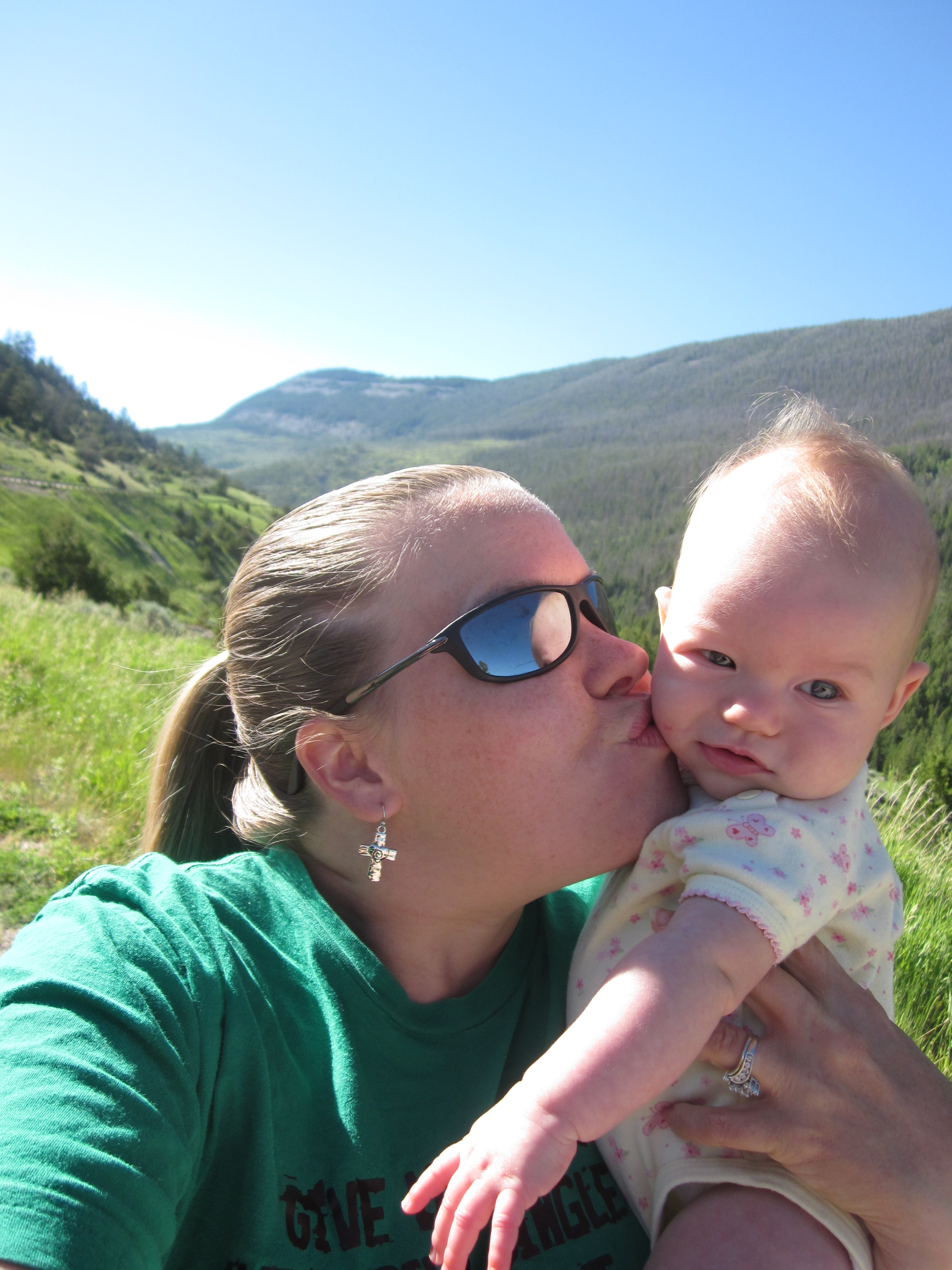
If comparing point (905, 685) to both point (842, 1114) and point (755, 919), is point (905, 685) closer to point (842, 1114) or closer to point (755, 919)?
point (755, 919)

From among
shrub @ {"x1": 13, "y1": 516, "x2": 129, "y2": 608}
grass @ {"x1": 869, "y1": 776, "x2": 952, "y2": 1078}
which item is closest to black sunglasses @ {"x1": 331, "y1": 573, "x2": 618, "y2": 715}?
grass @ {"x1": 869, "y1": 776, "x2": 952, "y2": 1078}

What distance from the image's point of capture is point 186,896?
146cm

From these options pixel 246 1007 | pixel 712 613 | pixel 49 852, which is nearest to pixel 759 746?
pixel 712 613

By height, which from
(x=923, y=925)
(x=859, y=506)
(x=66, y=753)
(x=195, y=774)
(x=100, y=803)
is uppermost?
(x=859, y=506)

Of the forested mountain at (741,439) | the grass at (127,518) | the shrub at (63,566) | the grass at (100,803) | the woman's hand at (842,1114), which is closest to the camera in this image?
the woman's hand at (842,1114)

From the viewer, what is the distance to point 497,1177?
105 cm

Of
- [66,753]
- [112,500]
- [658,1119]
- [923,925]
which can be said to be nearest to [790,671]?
[658,1119]

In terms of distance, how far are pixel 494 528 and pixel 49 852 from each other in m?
4.14

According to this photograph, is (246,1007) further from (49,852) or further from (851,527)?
(49,852)

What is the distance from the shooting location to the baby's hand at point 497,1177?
101cm

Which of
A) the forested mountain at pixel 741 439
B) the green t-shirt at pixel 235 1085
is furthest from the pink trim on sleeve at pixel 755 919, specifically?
the forested mountain at pixel 741 439

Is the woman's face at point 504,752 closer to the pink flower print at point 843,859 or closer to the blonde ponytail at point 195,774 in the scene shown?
the pink flower print at point 843,859

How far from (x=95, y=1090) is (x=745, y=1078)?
3.60 feet

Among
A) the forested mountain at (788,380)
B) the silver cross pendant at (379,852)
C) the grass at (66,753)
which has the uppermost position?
the forested mountain at (788,380)
